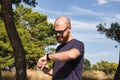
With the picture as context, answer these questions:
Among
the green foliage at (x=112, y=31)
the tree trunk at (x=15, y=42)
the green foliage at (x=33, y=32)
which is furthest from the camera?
the green foliage at (x=33, y=32)

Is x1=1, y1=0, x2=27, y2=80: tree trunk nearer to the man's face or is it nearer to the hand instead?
the man's face

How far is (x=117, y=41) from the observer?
29766 mm

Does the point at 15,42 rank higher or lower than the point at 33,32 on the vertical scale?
higher

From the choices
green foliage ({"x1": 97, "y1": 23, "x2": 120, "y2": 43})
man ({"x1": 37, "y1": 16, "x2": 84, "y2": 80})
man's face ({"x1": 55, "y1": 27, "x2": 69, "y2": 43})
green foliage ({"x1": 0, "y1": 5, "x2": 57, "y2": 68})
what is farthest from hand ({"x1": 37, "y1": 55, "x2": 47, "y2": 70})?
green foliage ({"x1": 0, "y1": 5, "x2": 57, "y2": 68})

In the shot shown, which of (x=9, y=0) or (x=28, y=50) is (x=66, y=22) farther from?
(x=28, y=50)

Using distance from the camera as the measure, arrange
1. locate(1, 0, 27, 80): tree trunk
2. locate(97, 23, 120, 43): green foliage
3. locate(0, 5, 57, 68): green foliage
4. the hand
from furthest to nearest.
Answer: locate(0, 5, 57, 68): green foliage → locate(97, 23, 120, 43): green foliage → locate(1, 0, 27, 80): tree trunk → the hand

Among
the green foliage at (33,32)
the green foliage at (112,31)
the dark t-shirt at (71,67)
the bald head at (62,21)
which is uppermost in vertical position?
the bald head at (62,21)

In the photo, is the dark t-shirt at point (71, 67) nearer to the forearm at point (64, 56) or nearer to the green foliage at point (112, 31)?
the forearm at point (64, 56)

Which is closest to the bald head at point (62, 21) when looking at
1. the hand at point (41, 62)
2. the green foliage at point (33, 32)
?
the hand at point (41, 62)

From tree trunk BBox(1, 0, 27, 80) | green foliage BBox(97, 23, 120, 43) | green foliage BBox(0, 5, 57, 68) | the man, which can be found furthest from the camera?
green foliage BBox(0, 5, 57, 68)

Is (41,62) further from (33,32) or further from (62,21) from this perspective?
(33,32)

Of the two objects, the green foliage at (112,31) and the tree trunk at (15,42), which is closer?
the tree trunk at (15,42)

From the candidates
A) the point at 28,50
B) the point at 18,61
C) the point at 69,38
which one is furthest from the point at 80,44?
the point at 28,50

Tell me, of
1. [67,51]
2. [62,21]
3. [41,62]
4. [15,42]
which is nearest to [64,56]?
[67,51]
